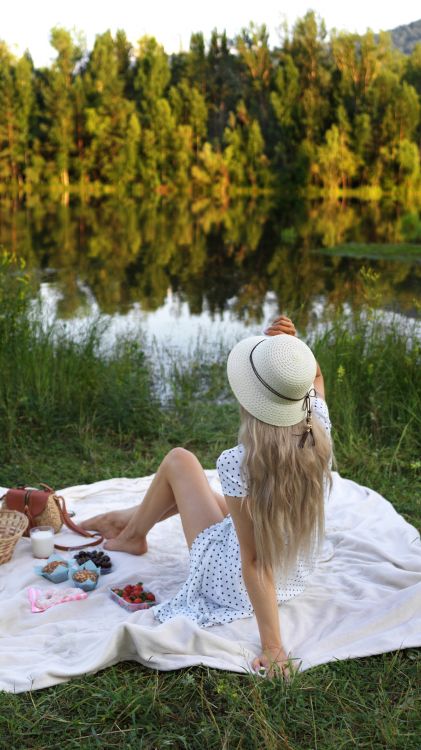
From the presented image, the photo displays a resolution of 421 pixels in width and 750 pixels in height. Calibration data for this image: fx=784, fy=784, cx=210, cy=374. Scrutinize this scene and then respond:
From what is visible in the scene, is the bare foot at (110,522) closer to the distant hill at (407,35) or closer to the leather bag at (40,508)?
the leather bag at (40,508)

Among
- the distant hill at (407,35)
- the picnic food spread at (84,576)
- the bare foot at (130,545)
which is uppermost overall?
the distant hill at (407,35)

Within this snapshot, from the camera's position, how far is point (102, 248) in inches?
655

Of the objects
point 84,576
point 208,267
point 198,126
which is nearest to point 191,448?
point 84,576

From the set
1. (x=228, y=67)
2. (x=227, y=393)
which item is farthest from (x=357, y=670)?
(x=228, y=67)

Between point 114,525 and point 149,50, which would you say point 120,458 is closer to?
point 114,525

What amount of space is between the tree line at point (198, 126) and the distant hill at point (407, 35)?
151m

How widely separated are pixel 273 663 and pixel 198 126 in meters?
35.9

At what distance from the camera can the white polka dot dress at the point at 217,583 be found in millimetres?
2527

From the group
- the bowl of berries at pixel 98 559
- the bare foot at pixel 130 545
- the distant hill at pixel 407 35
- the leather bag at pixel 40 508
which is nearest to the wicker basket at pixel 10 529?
the leather bag at pixel 40 508

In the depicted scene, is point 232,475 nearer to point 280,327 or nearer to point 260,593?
point 260,593

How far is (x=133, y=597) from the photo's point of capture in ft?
9.09

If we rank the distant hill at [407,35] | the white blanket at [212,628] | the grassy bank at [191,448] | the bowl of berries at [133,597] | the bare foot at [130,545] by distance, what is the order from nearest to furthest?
the grassy bank at [191,448] < the white blanket at [212,628] < the bowl of berries at [133,597] < the bare foot at [130,545] < the distant hill at [407,35]

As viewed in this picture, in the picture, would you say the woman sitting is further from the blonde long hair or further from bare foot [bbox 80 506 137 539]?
bare foot [bbox 80 506 137 539]

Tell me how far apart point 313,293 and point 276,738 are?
9.89 meters
